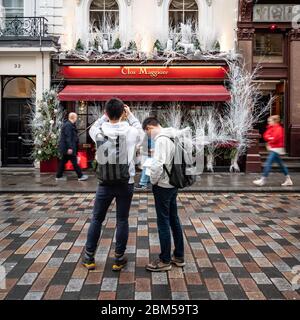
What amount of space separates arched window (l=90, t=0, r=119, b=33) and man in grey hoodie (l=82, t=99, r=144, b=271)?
41.9 ft

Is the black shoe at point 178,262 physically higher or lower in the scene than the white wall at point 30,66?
lower

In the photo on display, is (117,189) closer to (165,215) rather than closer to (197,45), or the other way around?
(165,215)

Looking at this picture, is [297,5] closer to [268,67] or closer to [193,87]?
[268,67]

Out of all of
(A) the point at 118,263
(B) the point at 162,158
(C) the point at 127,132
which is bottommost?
(A) the point at 118,263

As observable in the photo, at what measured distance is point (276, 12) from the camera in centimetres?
1611

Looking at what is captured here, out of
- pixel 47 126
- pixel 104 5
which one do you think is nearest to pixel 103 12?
pixel 104 5

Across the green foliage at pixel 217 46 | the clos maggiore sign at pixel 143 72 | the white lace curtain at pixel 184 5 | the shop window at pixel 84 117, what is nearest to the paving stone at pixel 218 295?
the clos maggiore sign at pixel 143 72

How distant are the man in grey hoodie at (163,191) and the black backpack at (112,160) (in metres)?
0.31

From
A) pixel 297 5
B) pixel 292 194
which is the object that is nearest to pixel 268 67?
pixel 297 5

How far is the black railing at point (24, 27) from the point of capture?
1577 cm

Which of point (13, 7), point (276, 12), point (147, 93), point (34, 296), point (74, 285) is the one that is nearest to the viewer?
point (34, 296)

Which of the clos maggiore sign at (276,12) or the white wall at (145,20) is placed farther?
the white wall at (145,20)

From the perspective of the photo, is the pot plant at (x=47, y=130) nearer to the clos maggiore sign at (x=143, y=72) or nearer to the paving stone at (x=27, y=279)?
the clos maggiore sign at (x=143, y=72)

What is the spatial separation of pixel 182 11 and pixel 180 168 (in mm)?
13318
